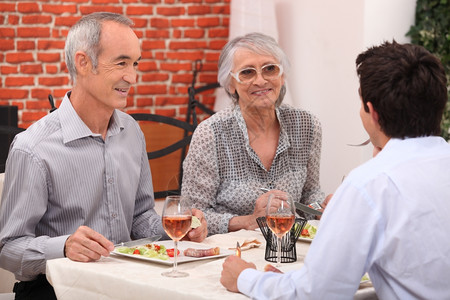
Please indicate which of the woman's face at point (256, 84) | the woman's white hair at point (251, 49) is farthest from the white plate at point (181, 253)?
the woman's white hair at point (251, 49)

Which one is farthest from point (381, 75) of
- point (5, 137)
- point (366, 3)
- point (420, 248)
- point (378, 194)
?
point (366, 3)

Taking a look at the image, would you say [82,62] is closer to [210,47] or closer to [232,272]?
[232,272]

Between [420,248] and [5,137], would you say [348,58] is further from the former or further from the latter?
[420,248]

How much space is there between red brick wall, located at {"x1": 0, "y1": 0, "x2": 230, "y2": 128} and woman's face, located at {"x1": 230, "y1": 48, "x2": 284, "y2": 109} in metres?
2.75

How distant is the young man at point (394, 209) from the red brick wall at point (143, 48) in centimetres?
407

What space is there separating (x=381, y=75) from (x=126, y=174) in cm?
113

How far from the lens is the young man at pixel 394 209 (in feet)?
4.56

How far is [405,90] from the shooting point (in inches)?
57.2

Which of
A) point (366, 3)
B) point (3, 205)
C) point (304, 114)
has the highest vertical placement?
point (366, 3)

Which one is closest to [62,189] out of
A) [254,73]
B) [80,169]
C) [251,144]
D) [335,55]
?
[80,169]

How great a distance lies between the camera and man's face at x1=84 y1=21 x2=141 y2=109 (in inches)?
89.3

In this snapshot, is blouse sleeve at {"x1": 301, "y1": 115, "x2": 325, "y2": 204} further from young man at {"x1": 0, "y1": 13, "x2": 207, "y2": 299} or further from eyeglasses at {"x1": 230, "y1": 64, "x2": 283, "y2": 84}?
young man at {"x1": 0, "y1": 13, "x2": 207, "y2": 299}

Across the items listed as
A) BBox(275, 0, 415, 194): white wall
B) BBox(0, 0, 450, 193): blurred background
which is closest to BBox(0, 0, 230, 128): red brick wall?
BBox(0, 0, 450, 193): blurred background

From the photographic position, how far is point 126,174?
7.72 ft
